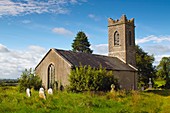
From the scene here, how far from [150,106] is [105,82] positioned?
36.3 feet

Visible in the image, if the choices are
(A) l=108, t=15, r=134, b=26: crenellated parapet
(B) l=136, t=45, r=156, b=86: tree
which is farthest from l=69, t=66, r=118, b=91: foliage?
(B) l=136, t=45, r=156, b=86: tree

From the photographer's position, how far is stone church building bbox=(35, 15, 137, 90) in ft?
111

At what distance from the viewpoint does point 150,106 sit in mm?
19547

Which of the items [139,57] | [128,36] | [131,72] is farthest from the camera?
[139,57]

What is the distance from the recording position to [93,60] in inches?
1481

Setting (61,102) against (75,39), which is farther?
(75,39)

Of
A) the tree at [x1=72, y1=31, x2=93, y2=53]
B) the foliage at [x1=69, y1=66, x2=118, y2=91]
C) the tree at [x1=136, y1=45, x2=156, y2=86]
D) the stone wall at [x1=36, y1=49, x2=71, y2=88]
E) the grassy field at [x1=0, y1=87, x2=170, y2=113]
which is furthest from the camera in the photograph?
the tree at [x1=72, y1=31, x2=93, y2=53]

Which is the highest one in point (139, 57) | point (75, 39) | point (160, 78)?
point (75, 39)

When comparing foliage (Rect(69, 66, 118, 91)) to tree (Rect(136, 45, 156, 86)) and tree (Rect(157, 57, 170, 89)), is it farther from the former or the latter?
tree (Rect(157, 57, 170, 89))

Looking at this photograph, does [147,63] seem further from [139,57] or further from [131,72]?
[131,72]

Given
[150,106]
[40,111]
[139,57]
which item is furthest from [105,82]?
[139,57]

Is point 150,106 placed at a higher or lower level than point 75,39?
lower

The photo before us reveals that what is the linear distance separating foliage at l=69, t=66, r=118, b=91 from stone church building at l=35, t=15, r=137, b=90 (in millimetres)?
2234

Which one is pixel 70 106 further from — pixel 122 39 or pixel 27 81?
pixel 122 39
